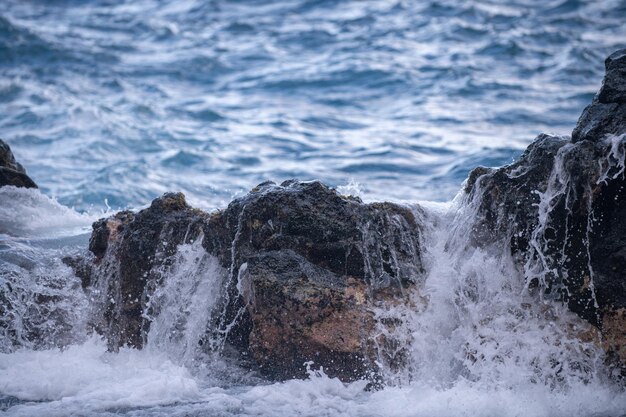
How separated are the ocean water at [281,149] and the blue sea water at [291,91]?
64mm

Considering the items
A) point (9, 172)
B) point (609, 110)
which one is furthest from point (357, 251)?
point (9, 172)

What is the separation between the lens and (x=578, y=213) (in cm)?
493

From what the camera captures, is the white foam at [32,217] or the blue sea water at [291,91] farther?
the blue sea water at [291,91]

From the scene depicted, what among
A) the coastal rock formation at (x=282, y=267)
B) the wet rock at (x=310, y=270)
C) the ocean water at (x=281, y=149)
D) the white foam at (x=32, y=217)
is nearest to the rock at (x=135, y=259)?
the coastal rock formation at (x=282, y=267)

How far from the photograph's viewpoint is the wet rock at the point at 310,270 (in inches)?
200

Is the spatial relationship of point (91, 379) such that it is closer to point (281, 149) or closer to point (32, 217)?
point (32, 217)

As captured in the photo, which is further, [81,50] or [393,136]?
[81,50]

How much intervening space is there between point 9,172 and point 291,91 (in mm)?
9905

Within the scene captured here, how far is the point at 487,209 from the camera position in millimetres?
5348

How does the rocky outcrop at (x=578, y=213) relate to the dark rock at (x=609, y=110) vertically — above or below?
below

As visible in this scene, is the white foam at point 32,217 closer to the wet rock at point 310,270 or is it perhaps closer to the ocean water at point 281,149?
the ocean water at point 281,149

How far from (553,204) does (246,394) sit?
2226 millimetres

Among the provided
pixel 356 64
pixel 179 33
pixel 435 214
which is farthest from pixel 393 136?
pixel 179 33

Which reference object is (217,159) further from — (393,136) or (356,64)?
(356,64)
